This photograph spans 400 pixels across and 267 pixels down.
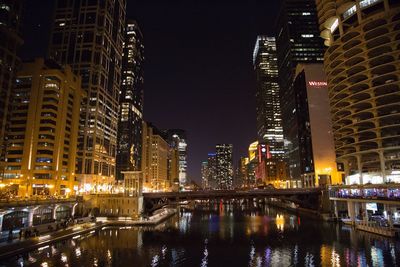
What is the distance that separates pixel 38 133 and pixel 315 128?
122 meters

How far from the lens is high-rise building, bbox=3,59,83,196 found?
341 ft

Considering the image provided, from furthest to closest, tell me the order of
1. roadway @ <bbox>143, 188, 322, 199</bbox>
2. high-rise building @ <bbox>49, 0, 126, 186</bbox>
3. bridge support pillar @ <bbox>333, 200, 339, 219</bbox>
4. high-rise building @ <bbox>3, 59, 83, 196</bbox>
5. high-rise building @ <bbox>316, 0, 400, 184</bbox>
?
high-rise building @ <bbox>49, 0, 126, 186</bbox>, high-rise building @ <bbox>3, 59, 83, 196</bbox>, roadway @ <bbox>143, 188, 322, 199</bbox>, bridge support pillar @ <bbox>333, 200, 339, 219</bbox>, high-rise building @ <bbox>316, 0, 400, 184</bbox>

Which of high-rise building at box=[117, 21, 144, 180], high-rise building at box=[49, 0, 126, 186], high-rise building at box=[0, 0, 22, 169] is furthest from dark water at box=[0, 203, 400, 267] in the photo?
high-rise building at box=[117, 21, 144, 180]

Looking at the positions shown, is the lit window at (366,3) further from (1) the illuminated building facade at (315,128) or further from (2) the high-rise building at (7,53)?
(2) the high-rise building at (7,53)

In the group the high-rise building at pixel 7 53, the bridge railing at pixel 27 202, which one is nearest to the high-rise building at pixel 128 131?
the high-rise building at pixel 7 53

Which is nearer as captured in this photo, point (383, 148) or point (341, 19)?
point (383, 148)

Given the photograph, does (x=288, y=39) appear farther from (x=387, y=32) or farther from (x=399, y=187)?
(x=399, y=187)

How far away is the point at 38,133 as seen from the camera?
350 feet

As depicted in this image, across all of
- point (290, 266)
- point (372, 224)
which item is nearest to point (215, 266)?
point (290, 266)

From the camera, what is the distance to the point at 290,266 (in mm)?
40250

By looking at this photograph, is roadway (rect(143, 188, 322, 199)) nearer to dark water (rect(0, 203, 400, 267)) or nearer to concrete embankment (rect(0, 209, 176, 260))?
concrete embankment (rect(0, 209, 176, 260))

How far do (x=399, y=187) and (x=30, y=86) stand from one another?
121904 mm

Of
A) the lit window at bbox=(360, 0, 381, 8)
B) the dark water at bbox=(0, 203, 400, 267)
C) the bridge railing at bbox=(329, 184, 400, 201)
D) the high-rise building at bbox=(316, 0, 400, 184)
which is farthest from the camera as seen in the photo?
the lit window at bbox=(360, 0, 381, 8)

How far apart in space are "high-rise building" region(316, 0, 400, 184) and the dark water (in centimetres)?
2348
